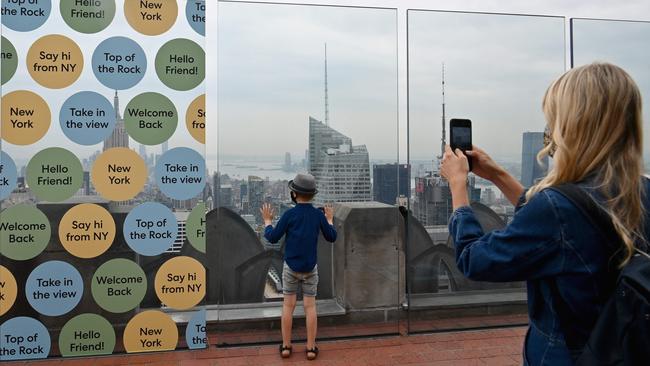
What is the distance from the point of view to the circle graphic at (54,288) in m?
4.05

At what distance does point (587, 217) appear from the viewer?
4.30ft

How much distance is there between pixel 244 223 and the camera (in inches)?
183

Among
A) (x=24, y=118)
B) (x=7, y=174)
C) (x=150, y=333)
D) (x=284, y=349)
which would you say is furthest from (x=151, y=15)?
(x=284, y=349)

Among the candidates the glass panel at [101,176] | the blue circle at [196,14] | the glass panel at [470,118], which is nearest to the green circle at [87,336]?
the glass panel at [101,176]

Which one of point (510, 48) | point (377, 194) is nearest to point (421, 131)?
point (377, 194)

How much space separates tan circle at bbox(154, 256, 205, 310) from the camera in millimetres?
4195

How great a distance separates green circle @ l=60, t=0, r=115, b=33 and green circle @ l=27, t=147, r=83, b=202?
0.91m

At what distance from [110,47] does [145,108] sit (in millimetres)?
503

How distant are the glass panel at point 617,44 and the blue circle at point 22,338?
5.11 meters

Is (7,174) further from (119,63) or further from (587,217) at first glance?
(587,217)

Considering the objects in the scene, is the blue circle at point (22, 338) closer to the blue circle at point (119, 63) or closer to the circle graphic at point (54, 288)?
the circle graphic at point (54, 288)

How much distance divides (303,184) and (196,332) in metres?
1.44

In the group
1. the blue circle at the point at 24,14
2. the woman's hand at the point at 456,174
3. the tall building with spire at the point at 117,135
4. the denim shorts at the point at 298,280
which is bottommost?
the denim shorts at the point at 298,280

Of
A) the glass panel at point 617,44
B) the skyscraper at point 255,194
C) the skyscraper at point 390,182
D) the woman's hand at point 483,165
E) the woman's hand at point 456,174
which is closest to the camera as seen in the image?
the woman's hand at point 456,174
